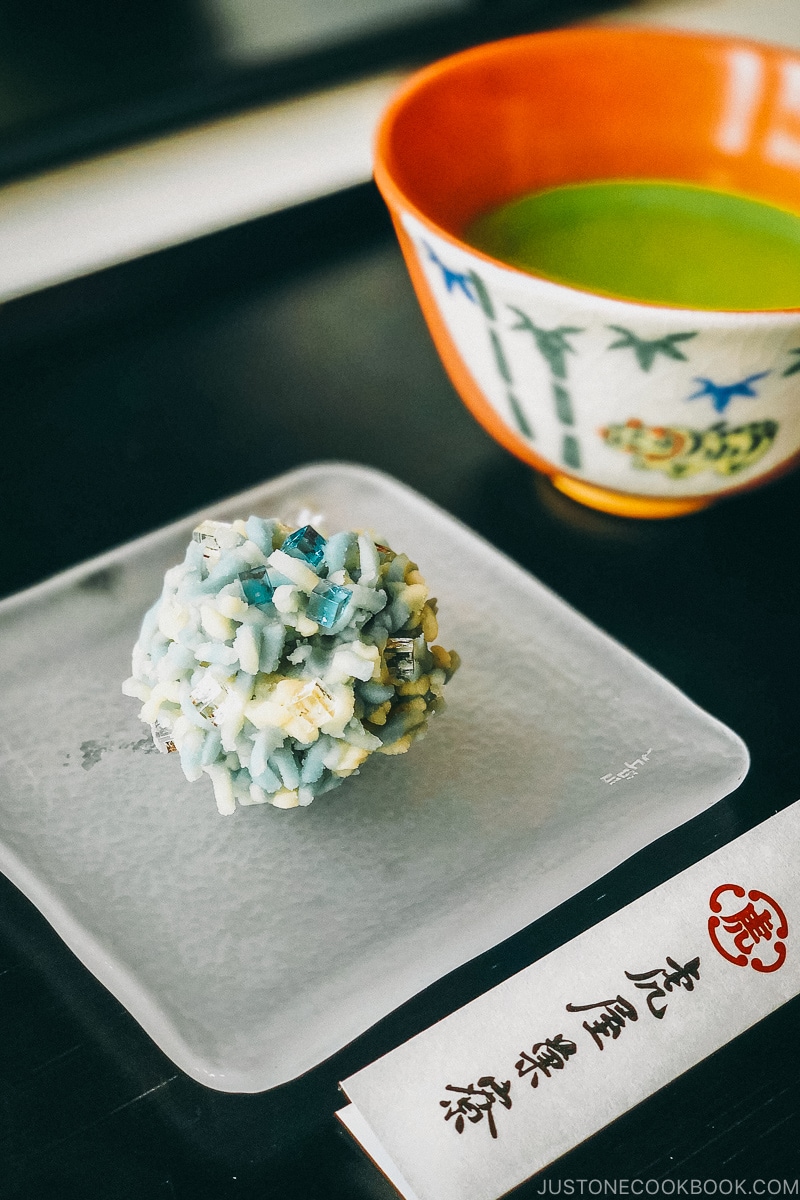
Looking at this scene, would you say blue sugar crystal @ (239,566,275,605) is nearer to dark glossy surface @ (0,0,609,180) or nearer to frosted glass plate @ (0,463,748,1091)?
frosted glass plate @ (0,463,748,1091)

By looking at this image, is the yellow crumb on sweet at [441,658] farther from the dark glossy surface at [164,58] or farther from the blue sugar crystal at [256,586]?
the dark glossy surface at [164,58]

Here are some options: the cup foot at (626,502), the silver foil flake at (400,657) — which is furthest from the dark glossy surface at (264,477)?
the silver foil flake at (400,657)

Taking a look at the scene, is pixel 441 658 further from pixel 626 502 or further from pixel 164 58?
pixel 164 58

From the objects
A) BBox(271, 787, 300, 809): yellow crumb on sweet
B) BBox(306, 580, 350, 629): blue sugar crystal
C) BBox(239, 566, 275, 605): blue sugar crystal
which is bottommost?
BBox(271, 787, 300, 809): yellow crumb on sweet

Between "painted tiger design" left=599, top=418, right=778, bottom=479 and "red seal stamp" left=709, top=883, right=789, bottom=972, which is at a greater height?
"painted tiger design" left=599, top=418, right=778, bottom=479

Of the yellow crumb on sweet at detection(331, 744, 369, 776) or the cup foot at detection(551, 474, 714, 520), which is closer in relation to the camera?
the yellow crumb on sweet at detection(331, 744, 369, 776)

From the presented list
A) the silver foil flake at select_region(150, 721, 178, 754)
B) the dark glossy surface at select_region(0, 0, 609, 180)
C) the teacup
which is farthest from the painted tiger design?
the dark glossy surface at select_region(0, 0, 609, 180)

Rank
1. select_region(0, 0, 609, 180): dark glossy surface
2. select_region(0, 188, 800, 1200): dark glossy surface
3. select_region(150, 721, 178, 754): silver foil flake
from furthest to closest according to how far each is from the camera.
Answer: select_region(0, 0, 609, 180): dark glossy surface
select_region(150, 721, 178, 754): silver foil flake
select_region(0, 188, 800, 1200): dark glossy surface

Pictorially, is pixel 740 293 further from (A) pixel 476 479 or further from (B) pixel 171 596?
(B) pixel 171 596
